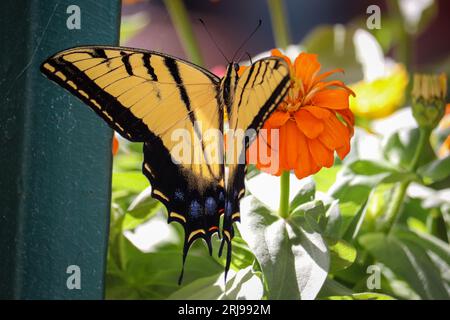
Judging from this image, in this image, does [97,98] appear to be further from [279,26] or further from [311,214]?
[279,26]

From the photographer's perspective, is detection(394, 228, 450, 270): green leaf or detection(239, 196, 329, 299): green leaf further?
detection(394, 228, 450, 270): green leaf

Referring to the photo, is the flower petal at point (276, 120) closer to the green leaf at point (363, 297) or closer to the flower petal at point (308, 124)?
the flower petal at point (308, 124)

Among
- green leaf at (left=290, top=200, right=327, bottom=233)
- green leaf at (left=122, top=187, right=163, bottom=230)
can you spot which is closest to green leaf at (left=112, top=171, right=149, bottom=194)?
green leaf at (left=122, top=187, right=163, bottom=230)

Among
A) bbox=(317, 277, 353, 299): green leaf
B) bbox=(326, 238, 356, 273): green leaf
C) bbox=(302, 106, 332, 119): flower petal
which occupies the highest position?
bbox=(302, 106, 332, 119): flower petal

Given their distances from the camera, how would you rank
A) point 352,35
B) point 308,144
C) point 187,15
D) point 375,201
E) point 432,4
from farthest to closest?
point 432,4 < point 352,35 < point 187,15 < point 375,201 < point 308,144

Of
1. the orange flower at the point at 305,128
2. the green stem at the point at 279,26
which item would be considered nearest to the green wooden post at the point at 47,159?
the orange flower at the point at 305,128

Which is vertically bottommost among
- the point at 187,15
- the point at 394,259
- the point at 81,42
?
the point at 394,259

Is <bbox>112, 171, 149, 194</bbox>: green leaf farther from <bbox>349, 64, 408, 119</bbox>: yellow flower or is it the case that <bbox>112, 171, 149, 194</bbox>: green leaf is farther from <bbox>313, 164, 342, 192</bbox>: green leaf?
<bbox>349, 64, 408, 119</bbox>: yellow flower

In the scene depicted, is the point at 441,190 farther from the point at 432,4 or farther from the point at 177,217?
the point at 432,4

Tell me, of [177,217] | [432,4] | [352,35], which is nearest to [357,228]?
[177,217]
